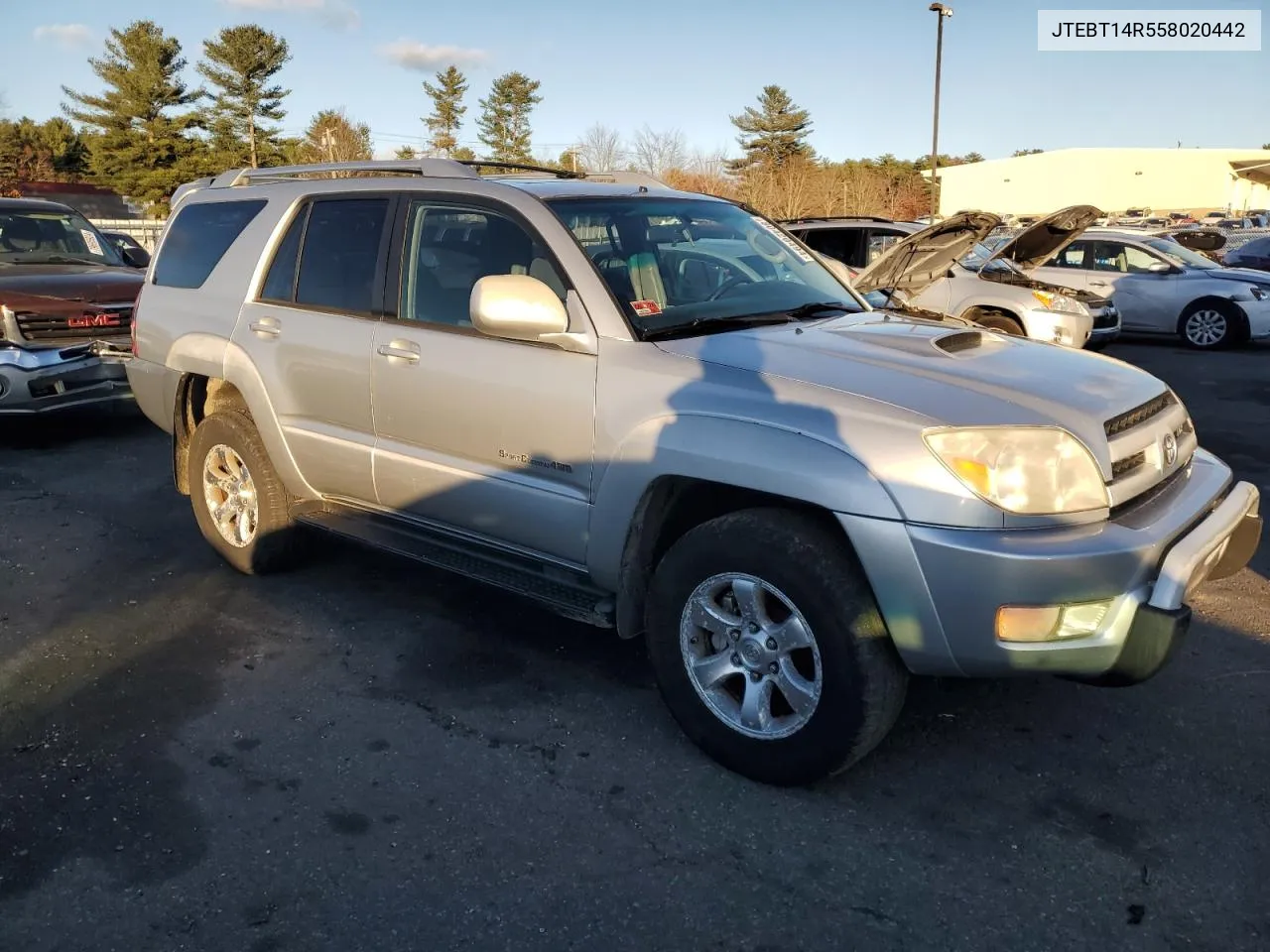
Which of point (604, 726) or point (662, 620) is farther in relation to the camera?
point (604, 726)

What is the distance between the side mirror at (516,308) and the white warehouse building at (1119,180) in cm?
7799

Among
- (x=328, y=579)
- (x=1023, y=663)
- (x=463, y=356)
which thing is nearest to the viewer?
(x=1023, y=663)

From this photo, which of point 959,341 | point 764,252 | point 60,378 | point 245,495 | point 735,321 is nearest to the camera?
point 959,341

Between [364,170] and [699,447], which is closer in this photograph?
[699,447]

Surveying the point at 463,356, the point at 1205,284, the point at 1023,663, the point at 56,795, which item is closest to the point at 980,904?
the point at 1023,663

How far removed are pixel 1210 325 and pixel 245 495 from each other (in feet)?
42.5

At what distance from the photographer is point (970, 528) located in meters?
2.73

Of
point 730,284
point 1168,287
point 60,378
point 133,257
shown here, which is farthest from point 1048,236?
point 133,257

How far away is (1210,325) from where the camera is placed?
44.0 ft

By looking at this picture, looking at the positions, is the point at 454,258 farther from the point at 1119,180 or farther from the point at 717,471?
the point at 1119,180

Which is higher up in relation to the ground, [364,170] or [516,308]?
[364,170]

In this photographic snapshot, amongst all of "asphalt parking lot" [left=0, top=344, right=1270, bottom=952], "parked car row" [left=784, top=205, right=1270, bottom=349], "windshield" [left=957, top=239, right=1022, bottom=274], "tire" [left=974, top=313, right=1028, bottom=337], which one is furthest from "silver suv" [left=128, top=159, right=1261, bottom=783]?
"windshield" [left=957, top=239, right=1022, bottom=274]

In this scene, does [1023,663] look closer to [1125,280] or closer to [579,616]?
[579,616]

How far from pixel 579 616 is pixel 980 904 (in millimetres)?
1557
